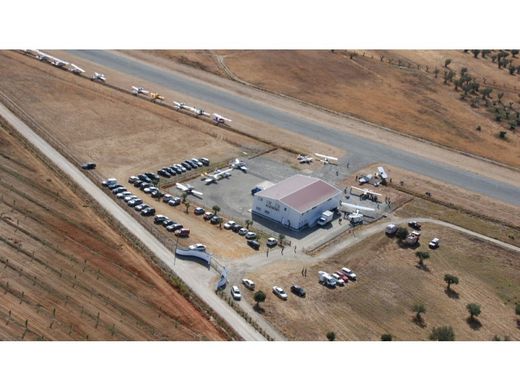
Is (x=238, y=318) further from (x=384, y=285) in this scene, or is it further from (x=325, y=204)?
(x=325, y=204)

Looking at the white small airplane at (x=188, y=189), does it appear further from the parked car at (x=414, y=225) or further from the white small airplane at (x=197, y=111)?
the parked car at (x=414, y=225)

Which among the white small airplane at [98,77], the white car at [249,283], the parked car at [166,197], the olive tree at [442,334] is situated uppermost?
the white small airplane at [98,77]

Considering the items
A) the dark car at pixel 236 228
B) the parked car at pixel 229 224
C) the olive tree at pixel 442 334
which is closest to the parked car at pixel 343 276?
the olive tree at pixel 442 334

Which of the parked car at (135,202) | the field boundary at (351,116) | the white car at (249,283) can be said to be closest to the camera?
the white car at (249,283)

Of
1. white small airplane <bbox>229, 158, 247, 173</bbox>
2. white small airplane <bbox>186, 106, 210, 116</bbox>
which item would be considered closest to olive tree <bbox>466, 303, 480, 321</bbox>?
white small airplane <bbox>229, 158, 247, 173</bbox>

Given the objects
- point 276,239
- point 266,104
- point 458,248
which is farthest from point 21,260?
point 266,104

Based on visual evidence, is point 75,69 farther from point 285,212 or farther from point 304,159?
point 285,212

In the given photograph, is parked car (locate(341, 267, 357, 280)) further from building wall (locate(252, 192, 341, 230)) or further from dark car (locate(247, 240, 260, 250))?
building wall (locate(252, 192, 341, 230))
